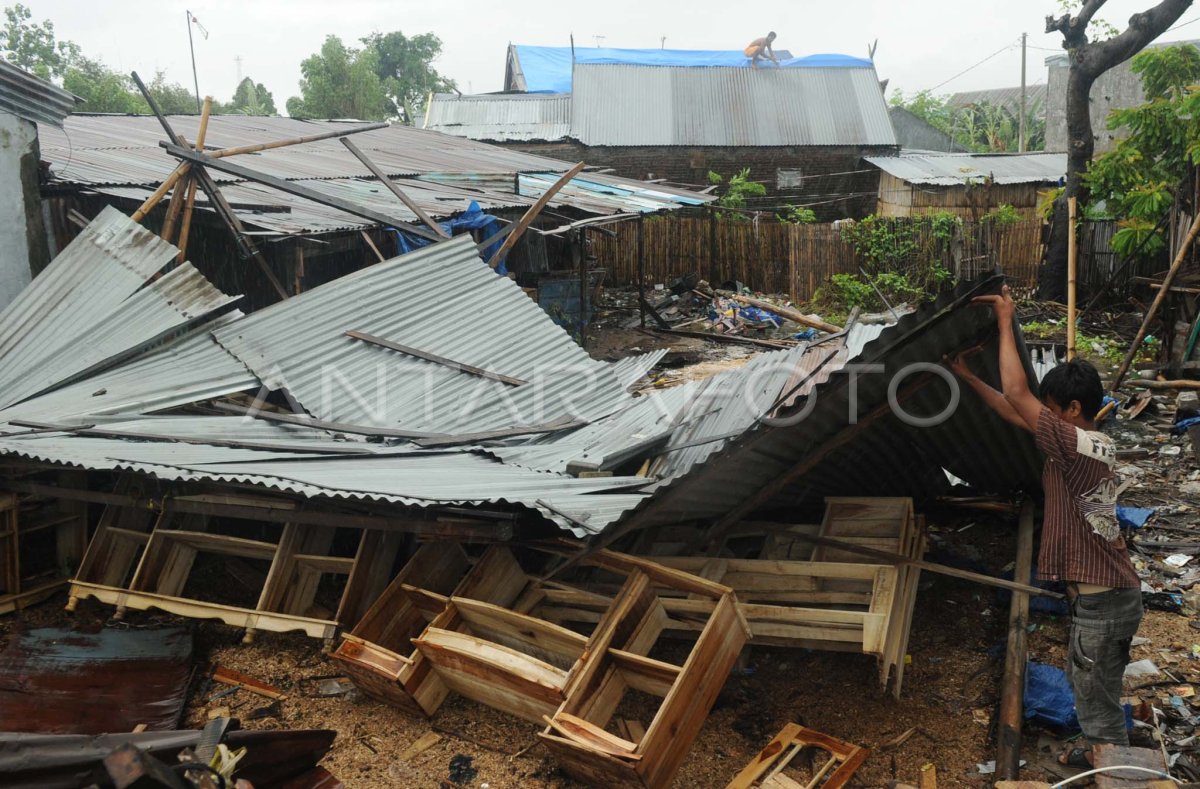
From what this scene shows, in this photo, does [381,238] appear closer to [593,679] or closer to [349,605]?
[349,605]

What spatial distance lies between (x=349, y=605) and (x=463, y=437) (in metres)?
1.20

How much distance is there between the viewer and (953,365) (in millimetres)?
3672

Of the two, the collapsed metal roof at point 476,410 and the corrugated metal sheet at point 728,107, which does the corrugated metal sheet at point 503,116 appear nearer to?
the corrugated metal sheet at point 728,107

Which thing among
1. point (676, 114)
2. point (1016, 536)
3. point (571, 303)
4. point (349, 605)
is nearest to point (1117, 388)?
point (1016, 536)

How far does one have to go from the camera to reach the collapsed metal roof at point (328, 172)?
27.4ft

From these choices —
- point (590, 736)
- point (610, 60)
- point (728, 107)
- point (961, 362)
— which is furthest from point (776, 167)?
point (590, 736)

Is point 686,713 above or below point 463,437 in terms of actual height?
below

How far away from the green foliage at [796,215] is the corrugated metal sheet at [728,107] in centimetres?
169

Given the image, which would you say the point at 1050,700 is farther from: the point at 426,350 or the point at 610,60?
the point at 610,60

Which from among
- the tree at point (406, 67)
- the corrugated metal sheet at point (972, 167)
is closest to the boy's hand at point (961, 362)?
the corrugated metal sheet at point (972, 167)

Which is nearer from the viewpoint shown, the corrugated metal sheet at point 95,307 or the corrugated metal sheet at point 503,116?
the corrugated metal sheet at point 95,307

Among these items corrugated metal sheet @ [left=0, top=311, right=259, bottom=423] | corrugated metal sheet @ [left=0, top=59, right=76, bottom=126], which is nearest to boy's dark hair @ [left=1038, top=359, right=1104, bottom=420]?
corrugated metal sheet @ [left=0, top=311, right=259, bottom=423]

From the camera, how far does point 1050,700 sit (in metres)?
4.04

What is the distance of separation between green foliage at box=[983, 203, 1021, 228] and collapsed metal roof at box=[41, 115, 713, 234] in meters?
5.74
